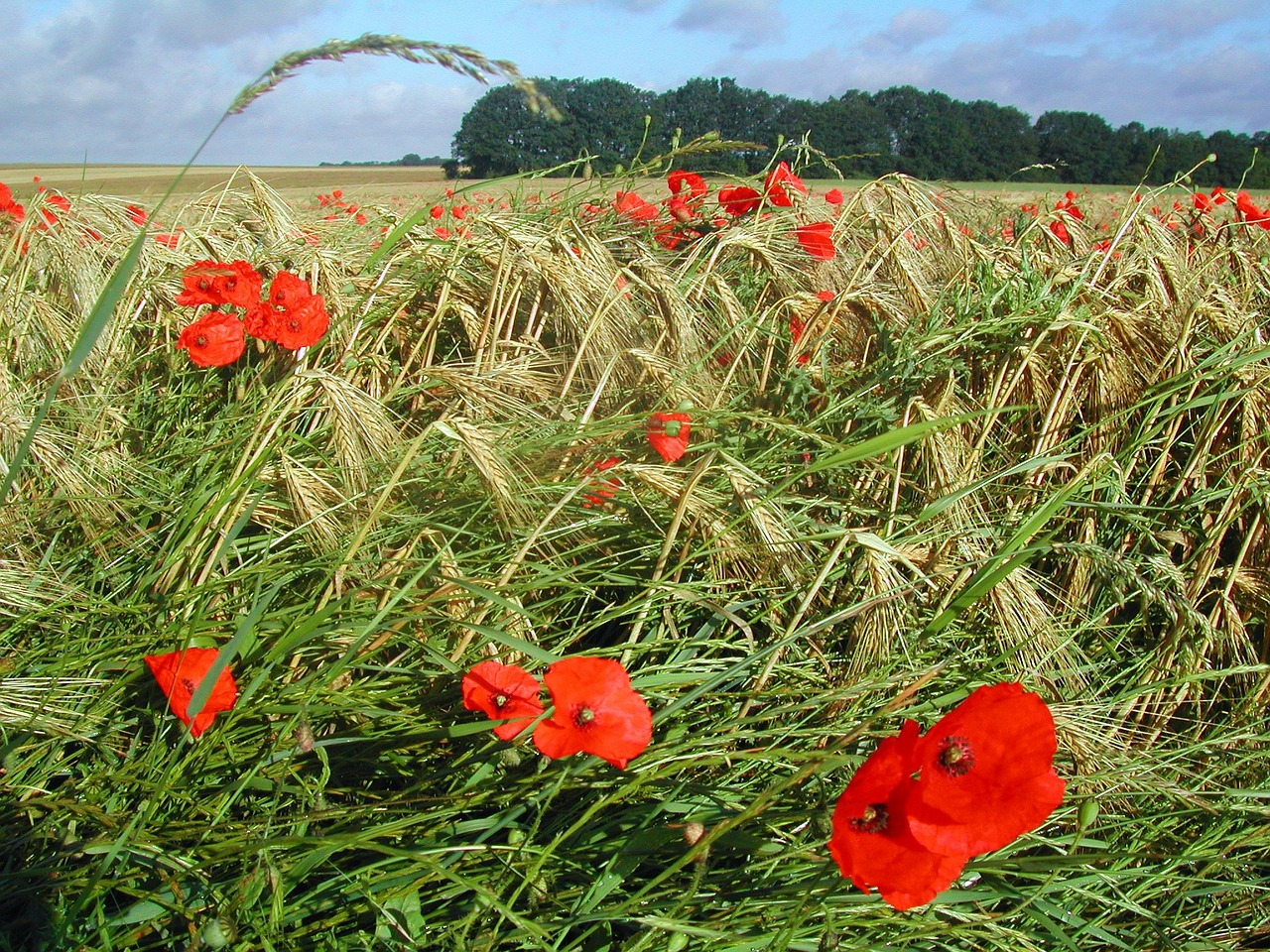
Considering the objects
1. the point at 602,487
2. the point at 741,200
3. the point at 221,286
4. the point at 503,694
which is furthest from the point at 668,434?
the point at 741,200

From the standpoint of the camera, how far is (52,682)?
1.29 metres

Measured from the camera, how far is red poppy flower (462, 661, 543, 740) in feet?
3.71

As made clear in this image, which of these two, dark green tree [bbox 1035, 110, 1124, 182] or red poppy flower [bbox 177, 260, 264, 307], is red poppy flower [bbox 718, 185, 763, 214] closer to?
red poppy flower [bbox 177, 260, 264, 307]

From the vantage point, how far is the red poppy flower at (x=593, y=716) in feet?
3.50

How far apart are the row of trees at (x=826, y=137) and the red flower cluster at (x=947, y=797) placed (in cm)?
137

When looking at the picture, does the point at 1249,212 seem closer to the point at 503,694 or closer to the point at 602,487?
the point at 602,487

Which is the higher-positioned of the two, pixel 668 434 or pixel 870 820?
pixel 668 434

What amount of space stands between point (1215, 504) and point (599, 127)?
83.8 inches

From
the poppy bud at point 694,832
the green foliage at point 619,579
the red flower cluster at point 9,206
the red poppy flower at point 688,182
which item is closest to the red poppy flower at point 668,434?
the green foliage at point 619,579

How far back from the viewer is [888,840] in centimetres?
98

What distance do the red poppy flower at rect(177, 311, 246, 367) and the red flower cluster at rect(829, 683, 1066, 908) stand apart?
4.73 feet

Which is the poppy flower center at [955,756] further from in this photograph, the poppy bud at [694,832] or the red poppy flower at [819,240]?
the red poppy flower at [819,240]

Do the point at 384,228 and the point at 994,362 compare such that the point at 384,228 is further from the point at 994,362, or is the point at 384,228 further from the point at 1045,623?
the point at 1045,623

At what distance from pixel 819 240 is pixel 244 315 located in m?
1.34
